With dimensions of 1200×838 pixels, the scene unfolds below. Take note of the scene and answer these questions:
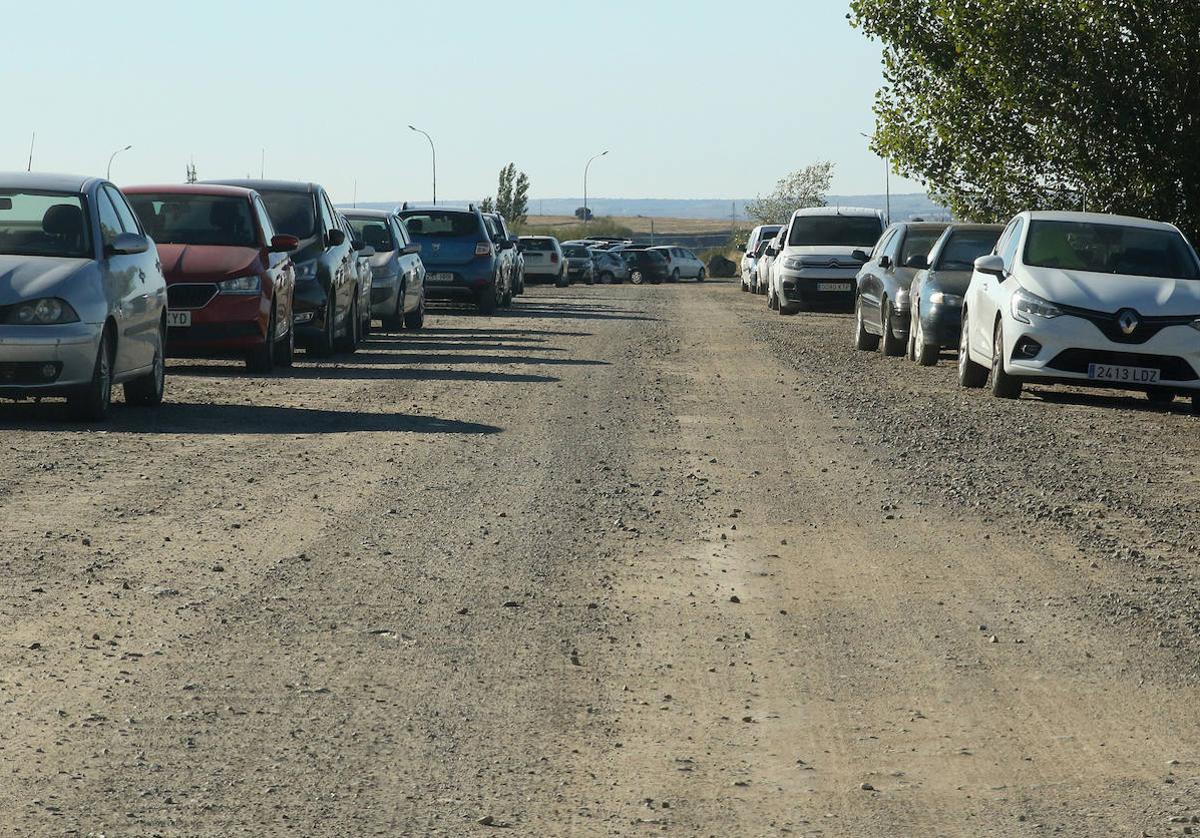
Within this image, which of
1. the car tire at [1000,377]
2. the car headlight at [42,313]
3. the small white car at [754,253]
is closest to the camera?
the car headlight at [42,313]

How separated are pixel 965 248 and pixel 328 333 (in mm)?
6762

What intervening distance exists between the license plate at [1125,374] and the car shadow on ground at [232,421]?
5.38m

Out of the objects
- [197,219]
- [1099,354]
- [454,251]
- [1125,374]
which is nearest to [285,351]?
[197,219]

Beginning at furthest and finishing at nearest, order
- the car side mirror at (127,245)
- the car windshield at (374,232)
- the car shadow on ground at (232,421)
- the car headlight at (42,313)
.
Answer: the car windshield at (374,232) < the car side mirror at (127,245) < the car shadow on ground at (232,421) < the car headlight at (42,313)

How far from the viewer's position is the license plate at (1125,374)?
51.5 ft

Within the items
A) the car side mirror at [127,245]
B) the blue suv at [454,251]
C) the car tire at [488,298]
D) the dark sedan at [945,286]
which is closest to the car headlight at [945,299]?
the dark sedan at [945,286]

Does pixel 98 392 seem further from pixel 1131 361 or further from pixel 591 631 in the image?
pixel 1131 361

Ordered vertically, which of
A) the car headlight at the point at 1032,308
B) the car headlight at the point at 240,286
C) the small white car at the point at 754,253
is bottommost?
the small white car at the point at 754,253

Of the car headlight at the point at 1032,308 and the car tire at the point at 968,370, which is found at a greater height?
the car headlight at the point at 1032,308

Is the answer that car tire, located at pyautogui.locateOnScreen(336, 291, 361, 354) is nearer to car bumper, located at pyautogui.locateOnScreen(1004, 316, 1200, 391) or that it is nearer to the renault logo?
car bumper, located at pyautogui.locateOnScreen(1004, 316, 1200, 391)

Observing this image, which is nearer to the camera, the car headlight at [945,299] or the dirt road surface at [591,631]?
the dirt road surface at [591,631]

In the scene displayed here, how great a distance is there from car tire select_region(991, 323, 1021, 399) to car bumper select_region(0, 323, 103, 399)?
7.67 m

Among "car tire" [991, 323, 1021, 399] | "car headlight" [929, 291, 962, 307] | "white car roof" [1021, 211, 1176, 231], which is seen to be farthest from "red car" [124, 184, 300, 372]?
"white car roof" [1021, 211, 1176, 231]

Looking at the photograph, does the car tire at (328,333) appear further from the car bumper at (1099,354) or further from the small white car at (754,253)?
the small white car at (754,253)
